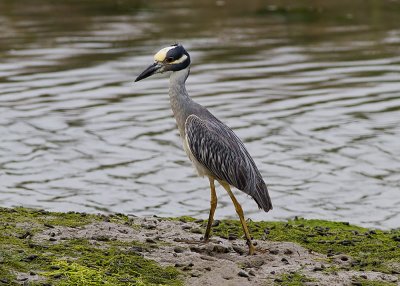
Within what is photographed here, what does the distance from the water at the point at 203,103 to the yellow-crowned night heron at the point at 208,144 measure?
3.02 meters

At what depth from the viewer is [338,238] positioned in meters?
10.1

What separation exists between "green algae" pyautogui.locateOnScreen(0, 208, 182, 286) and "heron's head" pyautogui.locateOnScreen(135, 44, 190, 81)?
5.16 ft

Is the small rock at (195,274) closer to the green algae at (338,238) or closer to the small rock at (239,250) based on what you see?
the small rock at (239,250)

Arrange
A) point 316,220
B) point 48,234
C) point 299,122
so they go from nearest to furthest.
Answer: point 48,234 < point 316,220 < point 299,122

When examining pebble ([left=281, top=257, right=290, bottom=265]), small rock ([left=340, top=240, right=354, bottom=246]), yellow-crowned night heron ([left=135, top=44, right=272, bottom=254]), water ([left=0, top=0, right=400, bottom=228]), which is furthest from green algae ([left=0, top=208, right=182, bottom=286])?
water ([left=0, top=0, right=400, bottom=228])

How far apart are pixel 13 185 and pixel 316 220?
4212mm

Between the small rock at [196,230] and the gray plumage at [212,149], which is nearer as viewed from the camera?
the gray plumage at [212,149]

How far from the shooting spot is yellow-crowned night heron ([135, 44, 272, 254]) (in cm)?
927

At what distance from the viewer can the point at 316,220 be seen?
36.9ft

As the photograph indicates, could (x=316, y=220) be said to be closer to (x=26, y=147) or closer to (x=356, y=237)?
(x=356, y=237)

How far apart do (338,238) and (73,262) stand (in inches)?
117

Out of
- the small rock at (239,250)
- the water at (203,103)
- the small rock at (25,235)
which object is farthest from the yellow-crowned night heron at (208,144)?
the water at (203,103)

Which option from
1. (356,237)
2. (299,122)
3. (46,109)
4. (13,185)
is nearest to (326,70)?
(299,122)

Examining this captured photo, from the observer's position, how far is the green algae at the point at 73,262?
7855 mm
